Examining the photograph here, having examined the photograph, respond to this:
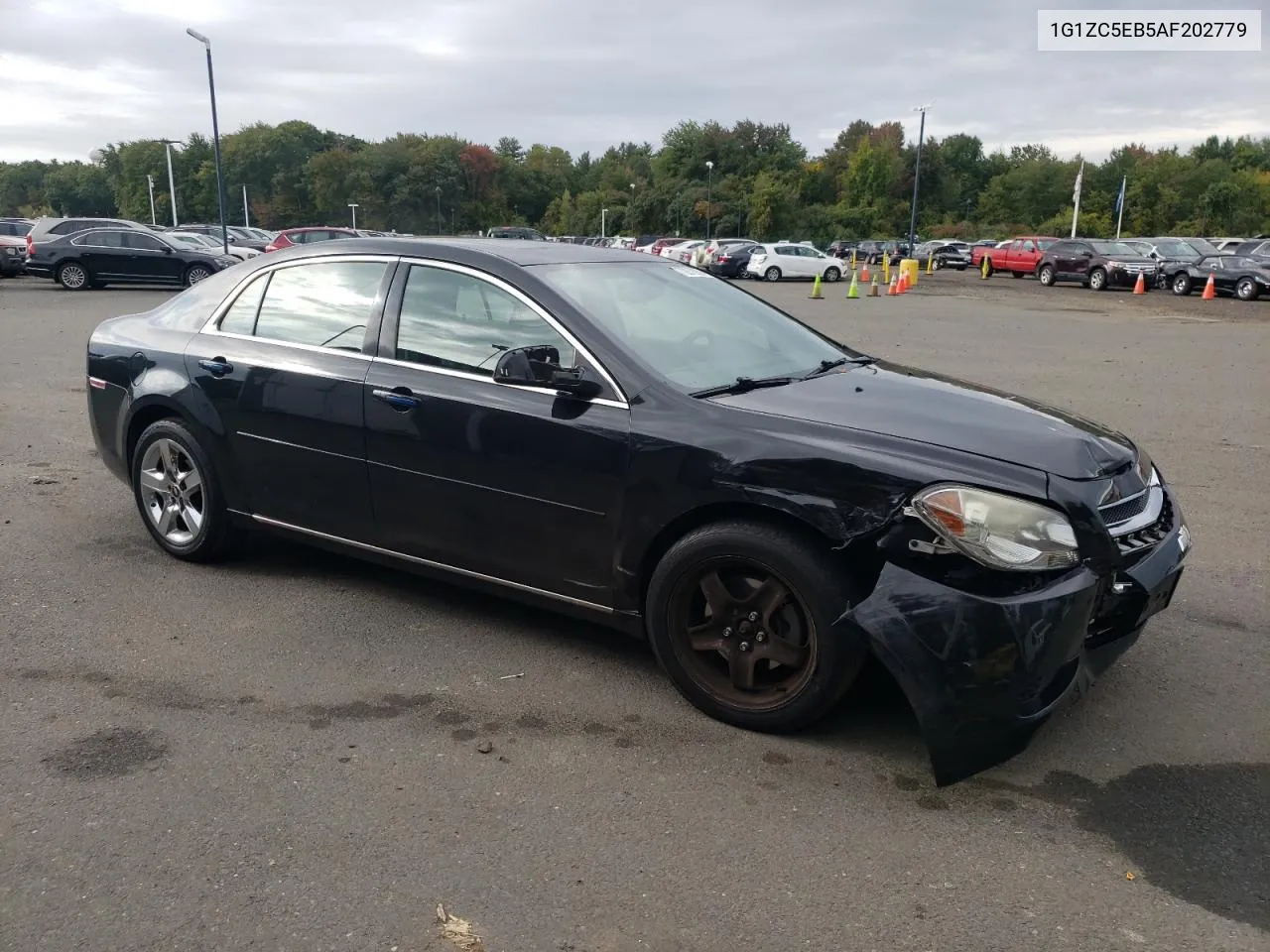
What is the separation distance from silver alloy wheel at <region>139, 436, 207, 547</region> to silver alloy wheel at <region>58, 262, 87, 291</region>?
23400 millimetres

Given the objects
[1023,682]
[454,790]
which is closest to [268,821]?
[454,790]

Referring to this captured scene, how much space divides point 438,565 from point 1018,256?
41.7 metres

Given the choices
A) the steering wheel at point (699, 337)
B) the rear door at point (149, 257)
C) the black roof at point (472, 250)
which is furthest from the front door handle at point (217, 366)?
the rear door at point (149, 257)

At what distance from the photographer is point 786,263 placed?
37.2m

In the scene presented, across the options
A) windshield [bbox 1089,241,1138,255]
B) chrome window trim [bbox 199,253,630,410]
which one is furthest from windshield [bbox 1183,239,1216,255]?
chrome window trim [bbox 199,253,630,410]

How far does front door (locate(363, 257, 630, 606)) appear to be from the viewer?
3725mm

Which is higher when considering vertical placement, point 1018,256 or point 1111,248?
point 1111,248

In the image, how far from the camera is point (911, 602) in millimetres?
3055

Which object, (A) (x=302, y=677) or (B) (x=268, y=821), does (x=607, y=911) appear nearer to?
(B) (x=268, y=821)

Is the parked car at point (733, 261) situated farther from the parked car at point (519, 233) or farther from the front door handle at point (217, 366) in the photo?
the front door handle at point (217, 366)

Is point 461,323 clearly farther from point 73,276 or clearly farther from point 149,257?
point 73,276

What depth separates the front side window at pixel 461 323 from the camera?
158 inches

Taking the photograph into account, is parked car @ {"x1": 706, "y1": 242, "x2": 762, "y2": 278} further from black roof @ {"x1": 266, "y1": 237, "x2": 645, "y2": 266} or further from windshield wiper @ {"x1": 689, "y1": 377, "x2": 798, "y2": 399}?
windshield wiper @ {"x1": 689, "y1": 377, "x2": 798, "y2": 399}

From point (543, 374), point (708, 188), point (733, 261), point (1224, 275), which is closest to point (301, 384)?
point (543, 374)
